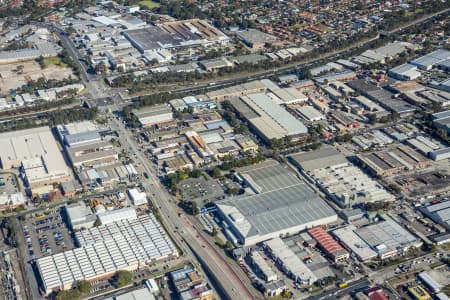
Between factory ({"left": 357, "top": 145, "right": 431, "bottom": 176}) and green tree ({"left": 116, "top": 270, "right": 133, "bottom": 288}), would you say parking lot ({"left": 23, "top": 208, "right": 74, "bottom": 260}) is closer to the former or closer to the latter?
green tree ({"left": 116, "top": 270, "right": 133, "bottom": 288})

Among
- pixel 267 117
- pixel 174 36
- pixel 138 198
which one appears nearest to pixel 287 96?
pixel 267 117

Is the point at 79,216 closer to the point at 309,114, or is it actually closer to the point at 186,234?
the point at 186,234

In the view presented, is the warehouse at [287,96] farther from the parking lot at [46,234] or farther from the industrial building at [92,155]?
the parking lot at [46,234]

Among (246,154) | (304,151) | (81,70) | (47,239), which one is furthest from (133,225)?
(81,70)

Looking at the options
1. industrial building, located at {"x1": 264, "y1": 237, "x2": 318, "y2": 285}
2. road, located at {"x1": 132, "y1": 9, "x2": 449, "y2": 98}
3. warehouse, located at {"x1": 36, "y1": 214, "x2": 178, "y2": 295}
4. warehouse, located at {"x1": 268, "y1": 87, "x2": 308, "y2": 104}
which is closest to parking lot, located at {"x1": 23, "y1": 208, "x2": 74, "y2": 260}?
warehouse, located at {"x1": 36, "y1": 214, "x2": 178, "y2": 295}

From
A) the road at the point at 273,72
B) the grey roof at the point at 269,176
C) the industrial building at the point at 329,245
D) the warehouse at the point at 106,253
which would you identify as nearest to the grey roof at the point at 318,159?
the grey roof at the point at 269,176

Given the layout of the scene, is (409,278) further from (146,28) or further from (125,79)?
(146,28)
